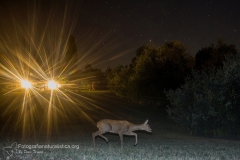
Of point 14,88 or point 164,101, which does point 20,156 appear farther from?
point 14,88

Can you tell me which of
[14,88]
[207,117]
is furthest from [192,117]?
[14,88]

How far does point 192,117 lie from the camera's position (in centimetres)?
2562

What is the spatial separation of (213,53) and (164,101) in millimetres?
8865

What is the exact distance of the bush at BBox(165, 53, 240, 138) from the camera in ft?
78.4

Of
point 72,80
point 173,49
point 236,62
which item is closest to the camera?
point 236,62

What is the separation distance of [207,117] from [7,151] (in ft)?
53.7

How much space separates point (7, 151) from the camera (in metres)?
12.1

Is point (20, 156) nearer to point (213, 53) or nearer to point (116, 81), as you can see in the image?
point (213, 53)

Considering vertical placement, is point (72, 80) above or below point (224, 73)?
above

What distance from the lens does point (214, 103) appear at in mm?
24688

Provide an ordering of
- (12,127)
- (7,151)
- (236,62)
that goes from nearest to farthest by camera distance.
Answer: (7,151) → (236,62) → (12,127)

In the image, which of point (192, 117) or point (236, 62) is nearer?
point (236, 62)

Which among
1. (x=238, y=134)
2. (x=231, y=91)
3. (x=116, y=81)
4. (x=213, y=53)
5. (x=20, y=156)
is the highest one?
(x=116, y=81)

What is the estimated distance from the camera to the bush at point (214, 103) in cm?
2389
